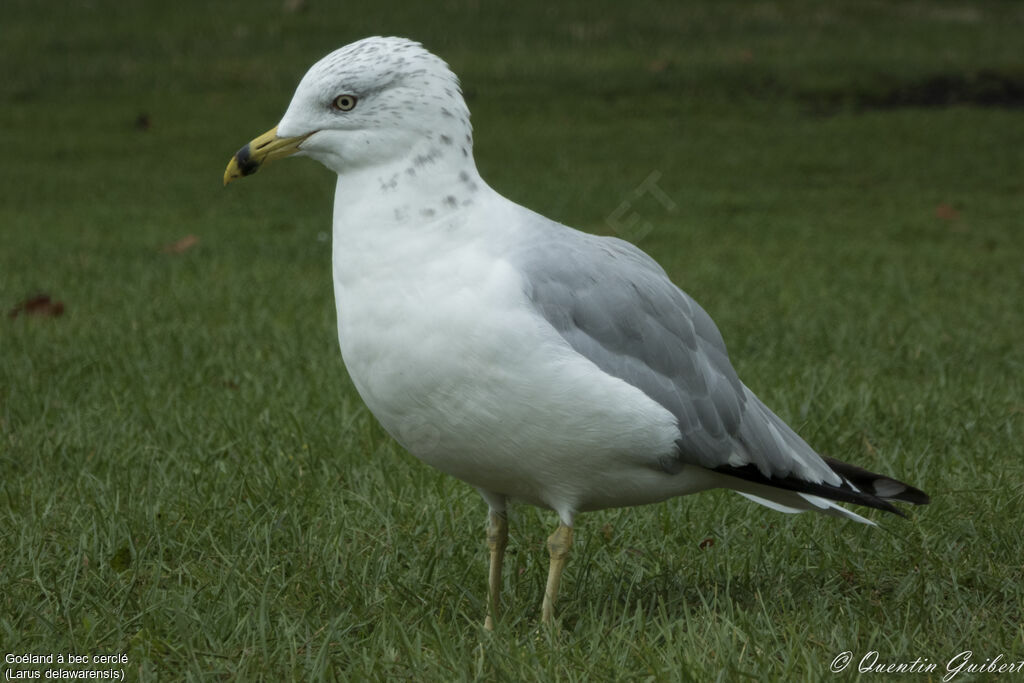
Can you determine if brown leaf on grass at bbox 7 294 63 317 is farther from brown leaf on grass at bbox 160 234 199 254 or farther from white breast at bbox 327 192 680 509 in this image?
white breast at bbox 327 192 680 509

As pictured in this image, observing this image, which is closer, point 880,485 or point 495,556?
point 495,556

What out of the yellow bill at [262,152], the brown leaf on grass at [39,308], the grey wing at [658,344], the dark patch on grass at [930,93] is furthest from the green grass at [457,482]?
the yellow bill at [262,152]

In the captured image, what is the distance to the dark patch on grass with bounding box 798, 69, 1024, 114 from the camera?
15.6 metres

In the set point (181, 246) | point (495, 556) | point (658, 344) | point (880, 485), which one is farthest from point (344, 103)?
point (181, 246)

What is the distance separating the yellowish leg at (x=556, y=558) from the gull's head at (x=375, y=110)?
3.16 feet

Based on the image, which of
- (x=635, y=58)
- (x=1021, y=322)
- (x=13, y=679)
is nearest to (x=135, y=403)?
(x=13, y=679)

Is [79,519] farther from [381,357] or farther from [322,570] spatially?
[381,357]

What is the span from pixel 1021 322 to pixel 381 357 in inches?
189

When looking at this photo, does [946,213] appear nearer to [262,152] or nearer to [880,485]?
[880,485]

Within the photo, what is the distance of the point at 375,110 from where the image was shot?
9.89 feet

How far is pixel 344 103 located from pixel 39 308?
417cm

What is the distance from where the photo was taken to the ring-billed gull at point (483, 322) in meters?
2.88

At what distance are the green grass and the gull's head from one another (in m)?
1.12

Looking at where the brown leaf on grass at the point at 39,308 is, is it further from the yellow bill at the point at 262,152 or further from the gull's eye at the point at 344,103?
the gull's eye at the point at 344,103
